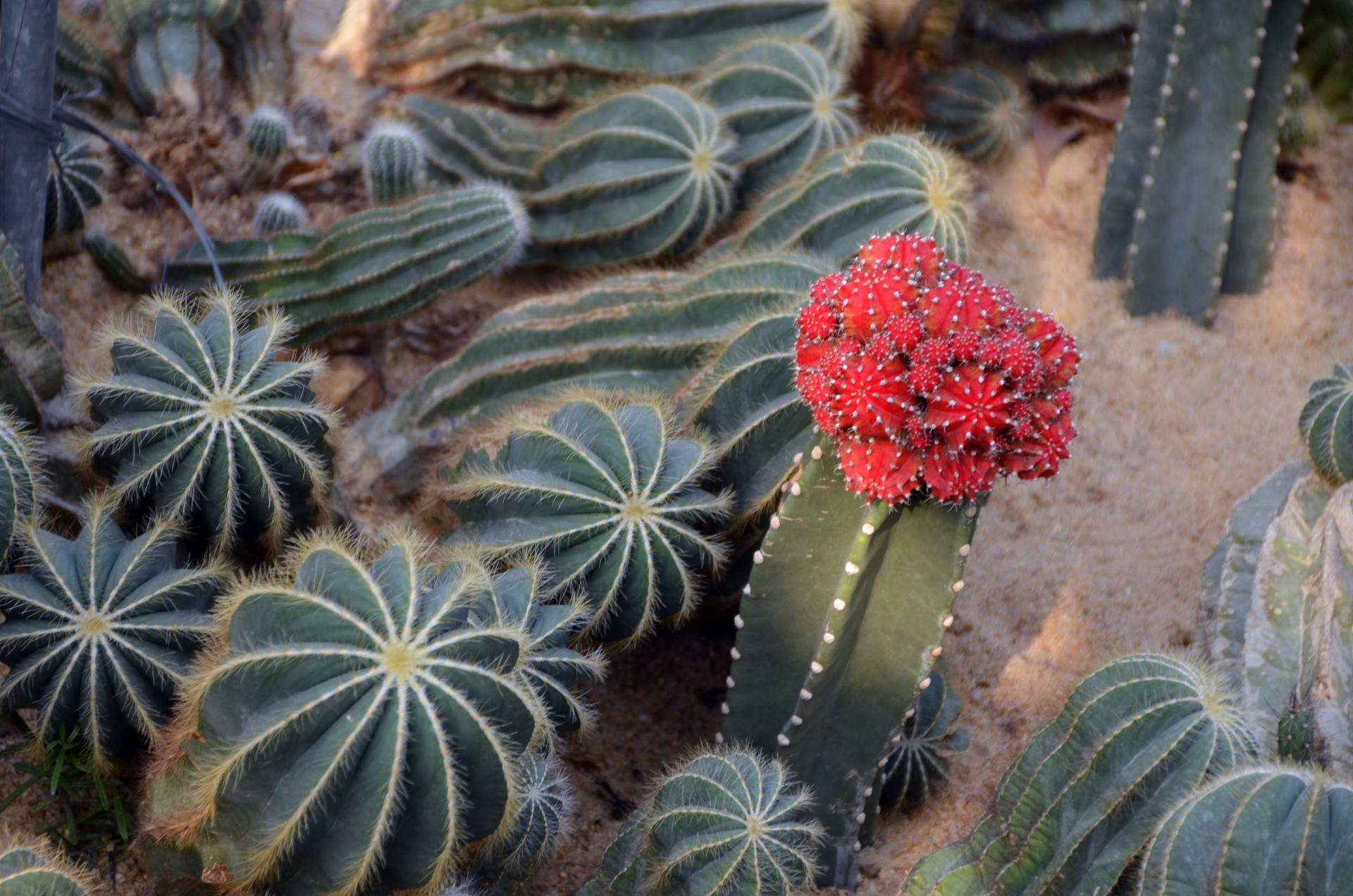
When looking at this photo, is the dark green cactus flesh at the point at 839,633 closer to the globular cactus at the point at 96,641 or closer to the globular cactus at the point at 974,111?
the globular cactus at the point at 96,641

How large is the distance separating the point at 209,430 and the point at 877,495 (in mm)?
1467

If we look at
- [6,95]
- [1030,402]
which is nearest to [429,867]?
[1030,402]

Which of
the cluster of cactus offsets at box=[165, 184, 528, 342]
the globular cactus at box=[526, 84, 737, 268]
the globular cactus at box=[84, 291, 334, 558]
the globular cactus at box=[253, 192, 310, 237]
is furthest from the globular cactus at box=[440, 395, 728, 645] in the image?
the globular cactus at box=[253, 192, 310, 237]

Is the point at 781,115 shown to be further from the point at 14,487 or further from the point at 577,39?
the point at 14,487

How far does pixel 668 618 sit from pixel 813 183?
1.43m

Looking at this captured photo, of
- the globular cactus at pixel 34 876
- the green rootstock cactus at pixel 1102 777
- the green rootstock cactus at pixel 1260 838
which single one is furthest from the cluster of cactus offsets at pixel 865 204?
the globular cactus at pixel 34 876

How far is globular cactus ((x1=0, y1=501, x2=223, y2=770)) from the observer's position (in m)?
2.46

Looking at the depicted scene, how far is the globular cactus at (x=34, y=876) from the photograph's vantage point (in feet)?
6.50

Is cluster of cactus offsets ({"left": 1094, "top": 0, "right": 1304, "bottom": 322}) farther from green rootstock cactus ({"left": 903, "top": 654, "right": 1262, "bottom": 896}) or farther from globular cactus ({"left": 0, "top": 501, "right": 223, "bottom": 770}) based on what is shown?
globular cactus ({"left": 0, "top": 501, "right": 223, "bottom": 770})

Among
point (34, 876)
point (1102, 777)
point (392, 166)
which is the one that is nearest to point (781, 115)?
point (392, 166)

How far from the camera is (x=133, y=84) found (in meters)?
4.27

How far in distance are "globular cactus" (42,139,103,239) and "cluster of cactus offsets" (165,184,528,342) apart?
0.99 ft

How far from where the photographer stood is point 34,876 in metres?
2.02

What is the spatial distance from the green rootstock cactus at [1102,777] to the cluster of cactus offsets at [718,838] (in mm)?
382
